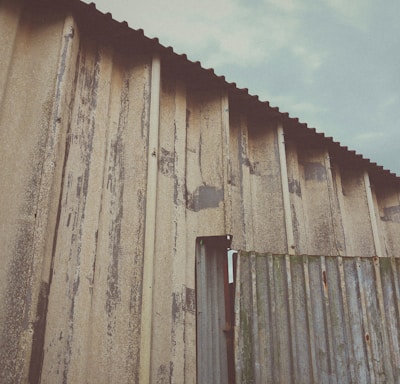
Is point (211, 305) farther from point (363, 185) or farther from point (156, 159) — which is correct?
point (363, 185)

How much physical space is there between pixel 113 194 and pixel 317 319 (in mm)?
2725

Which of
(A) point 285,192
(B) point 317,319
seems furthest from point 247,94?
(B) point 317,319

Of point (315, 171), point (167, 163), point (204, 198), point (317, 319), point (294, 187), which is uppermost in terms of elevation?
point (315, 171)

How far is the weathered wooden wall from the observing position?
436 cm

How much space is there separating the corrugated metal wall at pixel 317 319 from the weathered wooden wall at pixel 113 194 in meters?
0.80

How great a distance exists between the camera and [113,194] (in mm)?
5297

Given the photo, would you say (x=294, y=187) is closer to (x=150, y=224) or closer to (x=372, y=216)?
(x=372, y=216)

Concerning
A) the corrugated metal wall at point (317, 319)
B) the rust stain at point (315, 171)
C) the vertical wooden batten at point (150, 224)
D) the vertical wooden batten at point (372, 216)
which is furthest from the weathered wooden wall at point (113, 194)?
A: the vertical wooden batten at point (372, 216)

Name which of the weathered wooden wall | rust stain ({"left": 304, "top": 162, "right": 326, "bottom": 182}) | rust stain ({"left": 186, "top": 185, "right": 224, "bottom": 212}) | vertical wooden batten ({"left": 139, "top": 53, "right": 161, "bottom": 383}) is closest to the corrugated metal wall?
the weathered wooden wall

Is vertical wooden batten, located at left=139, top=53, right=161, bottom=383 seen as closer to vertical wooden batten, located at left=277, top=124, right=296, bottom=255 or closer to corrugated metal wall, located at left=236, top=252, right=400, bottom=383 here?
corrugated metal wall, located at left=236, top=252, right=400, bottom=383

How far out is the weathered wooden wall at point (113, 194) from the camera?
14.3 feet

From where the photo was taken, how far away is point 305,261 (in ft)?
16.8

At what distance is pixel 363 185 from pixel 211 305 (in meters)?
4.63

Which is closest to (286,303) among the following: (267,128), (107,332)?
(107,332)
